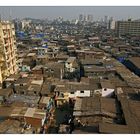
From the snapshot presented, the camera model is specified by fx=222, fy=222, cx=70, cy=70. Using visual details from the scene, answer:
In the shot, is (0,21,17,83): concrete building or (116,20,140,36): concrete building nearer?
(0,21,17,83): concrete building

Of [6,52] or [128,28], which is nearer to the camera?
[6,52]

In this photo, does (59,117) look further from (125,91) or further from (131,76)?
(131,76)

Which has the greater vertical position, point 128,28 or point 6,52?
point 128,28

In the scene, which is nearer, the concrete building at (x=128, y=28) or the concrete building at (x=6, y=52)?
the concrete building at (x=6, y=52)
